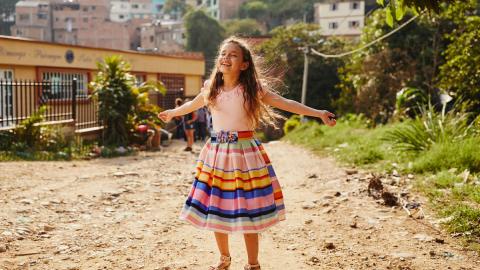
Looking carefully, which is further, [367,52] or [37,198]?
[367,52]

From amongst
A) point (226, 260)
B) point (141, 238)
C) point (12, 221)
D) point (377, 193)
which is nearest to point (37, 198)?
point (12, 221)

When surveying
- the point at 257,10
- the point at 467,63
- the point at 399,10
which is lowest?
the point at 467,63

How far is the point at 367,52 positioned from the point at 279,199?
1654 cm

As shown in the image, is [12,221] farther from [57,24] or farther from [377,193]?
[57,24]

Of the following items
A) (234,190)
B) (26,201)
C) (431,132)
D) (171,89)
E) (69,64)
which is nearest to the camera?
(234,190)

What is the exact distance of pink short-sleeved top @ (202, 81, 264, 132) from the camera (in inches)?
150

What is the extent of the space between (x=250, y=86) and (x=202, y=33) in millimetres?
50418

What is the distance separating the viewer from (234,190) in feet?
12.0

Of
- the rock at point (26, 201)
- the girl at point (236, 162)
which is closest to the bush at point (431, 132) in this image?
the girl at point (236, 162)

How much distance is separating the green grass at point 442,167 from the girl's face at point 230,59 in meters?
2.42

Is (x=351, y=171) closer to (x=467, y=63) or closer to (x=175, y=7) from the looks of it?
(x=467, y=63)

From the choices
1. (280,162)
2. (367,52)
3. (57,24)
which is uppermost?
(57,24)

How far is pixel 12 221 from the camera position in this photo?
5340mm

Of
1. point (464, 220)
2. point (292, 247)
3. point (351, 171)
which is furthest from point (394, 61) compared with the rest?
point (292, 247)
